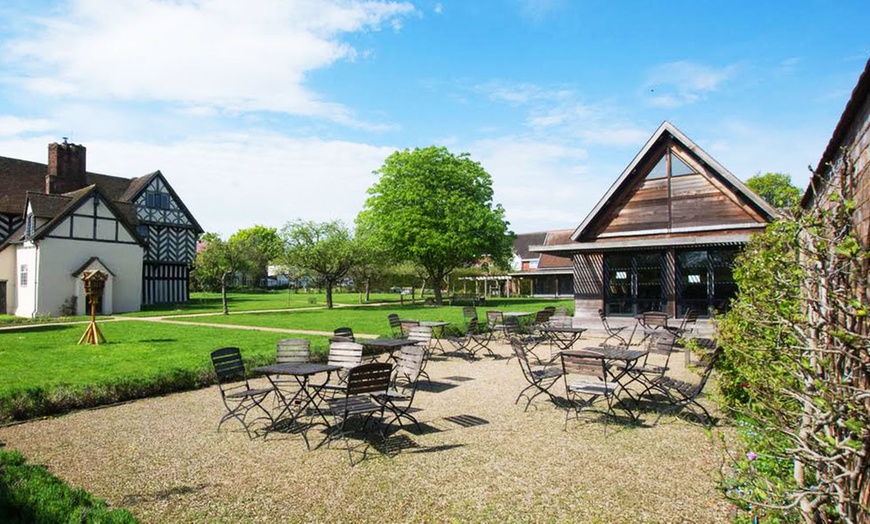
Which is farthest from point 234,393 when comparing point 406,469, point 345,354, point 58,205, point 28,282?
point 58,205

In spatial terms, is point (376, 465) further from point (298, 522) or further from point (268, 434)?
point (268, 434)

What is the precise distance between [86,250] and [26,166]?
11482 millimetres

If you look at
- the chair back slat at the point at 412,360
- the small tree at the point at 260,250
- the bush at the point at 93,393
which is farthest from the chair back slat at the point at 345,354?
the small tree at the point at 260,250

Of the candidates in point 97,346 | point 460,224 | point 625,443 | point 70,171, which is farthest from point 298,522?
point 70,171

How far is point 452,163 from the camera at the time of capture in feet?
Result: 117

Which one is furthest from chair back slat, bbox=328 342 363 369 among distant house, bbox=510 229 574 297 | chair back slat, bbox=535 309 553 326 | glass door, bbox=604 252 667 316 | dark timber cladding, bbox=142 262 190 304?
distant house, bbox=510 229 574 297

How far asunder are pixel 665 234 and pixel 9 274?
33103 mm

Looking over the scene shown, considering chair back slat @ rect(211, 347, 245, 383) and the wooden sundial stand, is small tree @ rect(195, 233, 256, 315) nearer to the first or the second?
the wooden sundial stand

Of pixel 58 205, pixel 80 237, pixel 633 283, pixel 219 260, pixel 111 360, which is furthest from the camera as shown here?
pixel 219 260

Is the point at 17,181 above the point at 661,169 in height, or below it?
above

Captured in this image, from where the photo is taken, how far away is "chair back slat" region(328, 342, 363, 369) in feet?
25.5

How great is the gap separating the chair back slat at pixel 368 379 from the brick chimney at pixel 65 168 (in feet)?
123

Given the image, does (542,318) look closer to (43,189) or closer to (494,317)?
(494,317)

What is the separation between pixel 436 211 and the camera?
34125mm
